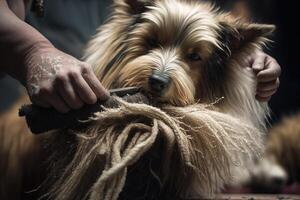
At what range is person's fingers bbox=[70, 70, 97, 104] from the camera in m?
0.55

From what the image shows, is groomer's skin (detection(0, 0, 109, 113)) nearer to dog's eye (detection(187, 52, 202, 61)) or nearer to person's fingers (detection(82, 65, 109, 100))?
person's fingers (detection(82, 65, 109, 100))

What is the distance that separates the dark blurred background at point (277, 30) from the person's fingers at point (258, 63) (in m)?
0.04

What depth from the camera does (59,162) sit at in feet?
1.98

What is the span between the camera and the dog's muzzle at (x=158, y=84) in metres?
0.62

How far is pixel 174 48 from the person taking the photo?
675 mm

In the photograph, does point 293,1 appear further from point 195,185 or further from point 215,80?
point 195,185

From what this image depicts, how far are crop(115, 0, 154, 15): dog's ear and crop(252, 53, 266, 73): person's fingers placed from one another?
0.17 m

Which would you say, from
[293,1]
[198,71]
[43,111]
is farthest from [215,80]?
[293,1]

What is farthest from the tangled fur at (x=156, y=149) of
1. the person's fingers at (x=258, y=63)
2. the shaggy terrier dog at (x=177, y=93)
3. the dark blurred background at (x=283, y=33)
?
the dark blurred background at (x=283, y=33)

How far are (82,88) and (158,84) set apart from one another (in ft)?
0.36

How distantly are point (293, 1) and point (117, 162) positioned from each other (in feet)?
2.19

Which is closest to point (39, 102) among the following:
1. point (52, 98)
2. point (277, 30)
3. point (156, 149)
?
point (52, 98)

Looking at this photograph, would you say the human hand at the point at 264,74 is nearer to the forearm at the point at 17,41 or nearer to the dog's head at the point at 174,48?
the dog's head at the point at 174,48

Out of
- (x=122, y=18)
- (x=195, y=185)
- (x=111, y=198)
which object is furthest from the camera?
(x=122, y=18)
